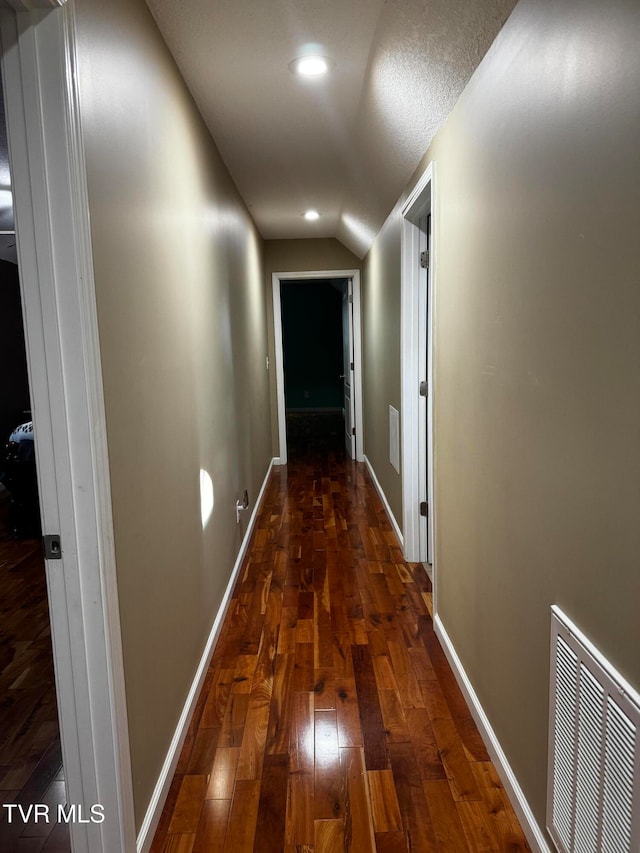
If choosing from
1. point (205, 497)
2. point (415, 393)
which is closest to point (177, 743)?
point (205, 497)

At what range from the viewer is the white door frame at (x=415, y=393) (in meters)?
3.27

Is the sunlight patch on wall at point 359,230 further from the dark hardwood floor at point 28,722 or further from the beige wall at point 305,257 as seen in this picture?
the dark hardwood floor at point 28,722

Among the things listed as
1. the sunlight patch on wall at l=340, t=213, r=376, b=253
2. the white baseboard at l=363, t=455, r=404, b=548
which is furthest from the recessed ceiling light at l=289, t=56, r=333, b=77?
the white baseboard at l=363, t=455, r=404, b=548

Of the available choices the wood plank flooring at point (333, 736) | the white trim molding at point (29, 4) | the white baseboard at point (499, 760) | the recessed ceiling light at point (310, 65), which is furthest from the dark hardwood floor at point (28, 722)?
the recessed ceiling light at point (310, 65)

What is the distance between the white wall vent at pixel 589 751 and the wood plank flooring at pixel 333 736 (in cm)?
40

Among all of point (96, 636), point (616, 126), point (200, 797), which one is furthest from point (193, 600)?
point (616, 126)

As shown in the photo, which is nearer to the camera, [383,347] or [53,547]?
[53,547]

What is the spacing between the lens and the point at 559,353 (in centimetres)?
125

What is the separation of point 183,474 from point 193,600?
0.49 meters

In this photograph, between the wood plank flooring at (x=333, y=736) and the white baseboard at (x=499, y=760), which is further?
the wood plank flooring at (x=333, y=736)

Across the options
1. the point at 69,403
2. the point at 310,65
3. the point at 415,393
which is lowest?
the point at 415,393

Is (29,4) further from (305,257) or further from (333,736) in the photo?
(305,257)

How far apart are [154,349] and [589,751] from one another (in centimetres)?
147

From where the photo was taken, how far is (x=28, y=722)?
2072 millimetres
